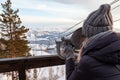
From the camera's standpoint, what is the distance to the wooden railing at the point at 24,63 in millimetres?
3365

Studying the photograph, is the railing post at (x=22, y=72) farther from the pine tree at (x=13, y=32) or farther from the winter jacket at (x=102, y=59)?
the pine tree at (x=13, y=32)

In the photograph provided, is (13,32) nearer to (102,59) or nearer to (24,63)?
(24,63)

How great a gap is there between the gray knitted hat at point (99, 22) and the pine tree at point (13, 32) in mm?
25375

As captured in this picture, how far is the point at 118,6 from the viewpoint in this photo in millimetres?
5074

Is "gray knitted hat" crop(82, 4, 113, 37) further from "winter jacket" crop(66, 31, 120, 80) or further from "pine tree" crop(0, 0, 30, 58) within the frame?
"pine tree" crop(0, 0, 30, 58)

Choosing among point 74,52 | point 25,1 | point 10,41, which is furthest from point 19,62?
point 25,1

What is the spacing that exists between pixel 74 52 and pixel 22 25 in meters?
28.5

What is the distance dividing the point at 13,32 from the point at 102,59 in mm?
29292

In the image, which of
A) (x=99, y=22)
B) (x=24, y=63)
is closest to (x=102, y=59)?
(x=99, y=22)

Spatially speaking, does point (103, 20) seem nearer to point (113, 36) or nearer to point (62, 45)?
point (113, 36)

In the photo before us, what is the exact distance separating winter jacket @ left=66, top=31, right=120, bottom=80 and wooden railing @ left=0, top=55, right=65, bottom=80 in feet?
5.28

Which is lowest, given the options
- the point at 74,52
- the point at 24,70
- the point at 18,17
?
the point at 24,70

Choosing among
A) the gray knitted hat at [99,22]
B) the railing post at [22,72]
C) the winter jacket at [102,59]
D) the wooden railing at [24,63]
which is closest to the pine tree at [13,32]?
the wooden railing at [24,63]

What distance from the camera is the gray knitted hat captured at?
204cm
